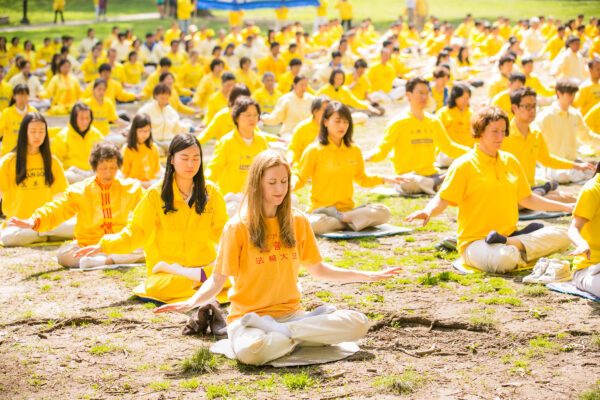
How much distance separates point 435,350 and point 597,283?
1613 mm

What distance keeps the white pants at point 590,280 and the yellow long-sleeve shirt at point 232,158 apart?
398 cm

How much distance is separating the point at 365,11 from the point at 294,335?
43.6 meters

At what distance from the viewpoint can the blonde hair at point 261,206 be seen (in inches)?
220

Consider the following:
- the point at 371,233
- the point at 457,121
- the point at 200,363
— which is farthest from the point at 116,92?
the point at 200,363

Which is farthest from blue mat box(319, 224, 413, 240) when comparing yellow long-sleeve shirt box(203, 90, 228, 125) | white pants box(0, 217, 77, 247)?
yellow long-sleeve shirt box(203, 90, 228, 125)

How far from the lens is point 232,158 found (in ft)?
32.8

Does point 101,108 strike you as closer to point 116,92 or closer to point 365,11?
point 116,92

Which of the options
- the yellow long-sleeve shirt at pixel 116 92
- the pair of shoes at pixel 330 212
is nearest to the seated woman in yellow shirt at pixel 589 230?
the pair of shoes at pixel 330 212

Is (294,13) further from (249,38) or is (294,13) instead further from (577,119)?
(577,119)

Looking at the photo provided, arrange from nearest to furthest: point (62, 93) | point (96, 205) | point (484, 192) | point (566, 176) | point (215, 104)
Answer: point (484, 192)
point (96, 205)
point (566, 176)
point (215, 104)
point (62, 93)

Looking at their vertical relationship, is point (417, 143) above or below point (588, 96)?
below

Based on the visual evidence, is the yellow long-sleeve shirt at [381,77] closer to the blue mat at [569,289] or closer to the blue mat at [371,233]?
the blue mat at [371,233]

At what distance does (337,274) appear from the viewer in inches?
234

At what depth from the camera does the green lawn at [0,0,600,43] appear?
135 feet
